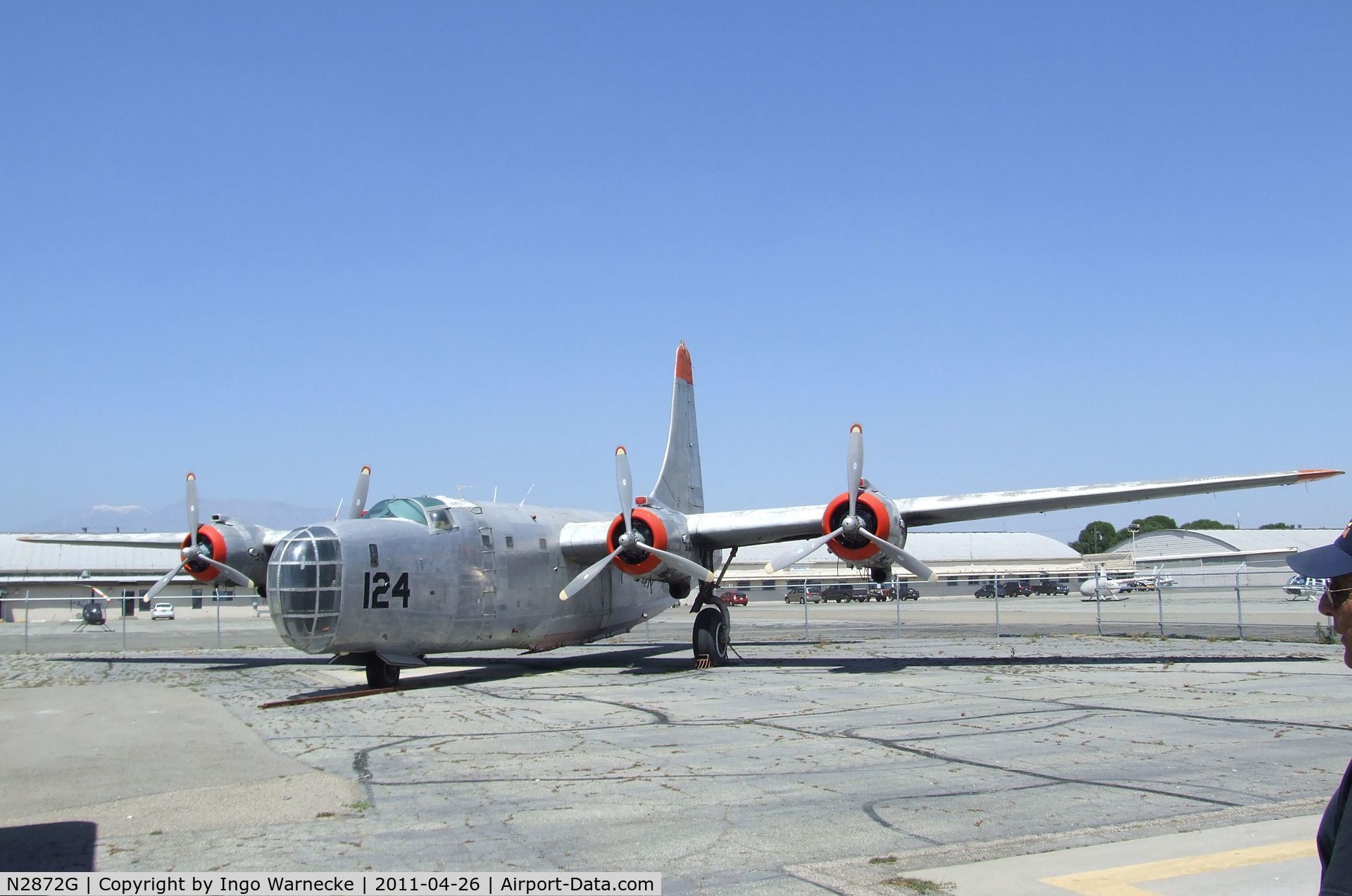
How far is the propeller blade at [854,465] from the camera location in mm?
20141

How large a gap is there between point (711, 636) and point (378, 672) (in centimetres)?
685

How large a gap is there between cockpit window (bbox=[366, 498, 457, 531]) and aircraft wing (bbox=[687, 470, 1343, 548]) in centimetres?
549

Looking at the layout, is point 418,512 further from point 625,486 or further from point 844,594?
point 844,594

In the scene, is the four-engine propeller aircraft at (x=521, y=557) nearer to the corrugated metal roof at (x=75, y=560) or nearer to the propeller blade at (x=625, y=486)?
the propeller blade at (x=625, y=486)

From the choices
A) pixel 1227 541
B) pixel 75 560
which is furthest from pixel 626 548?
pixel 1227 541

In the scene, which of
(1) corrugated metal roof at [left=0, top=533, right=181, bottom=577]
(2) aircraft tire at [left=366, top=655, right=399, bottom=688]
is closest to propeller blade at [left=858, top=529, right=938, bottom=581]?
(2) aircraft tire at [left=366, top=655, right=399, bottom=688]

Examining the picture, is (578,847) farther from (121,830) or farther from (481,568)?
(481,568)

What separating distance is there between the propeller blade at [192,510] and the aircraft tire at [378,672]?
7.95 meters

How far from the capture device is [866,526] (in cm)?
2020

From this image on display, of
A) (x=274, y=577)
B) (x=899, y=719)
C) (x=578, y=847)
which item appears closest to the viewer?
(x=578, y=847)

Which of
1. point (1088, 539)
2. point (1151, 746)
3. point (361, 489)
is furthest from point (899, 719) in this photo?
point (1088, 539)

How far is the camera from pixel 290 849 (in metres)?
7.20

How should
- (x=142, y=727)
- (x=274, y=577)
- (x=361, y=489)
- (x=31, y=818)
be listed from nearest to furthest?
(x=31, y=818) → (x=142, y=727) → (x=274, y=577) → (x=361, y=489)

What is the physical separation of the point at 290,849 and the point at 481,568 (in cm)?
1257
